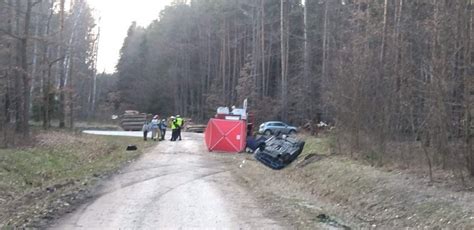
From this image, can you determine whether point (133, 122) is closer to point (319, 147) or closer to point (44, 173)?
point (319, 147)

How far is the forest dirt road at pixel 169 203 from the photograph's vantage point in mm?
10305

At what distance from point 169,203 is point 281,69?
5027 centimetres

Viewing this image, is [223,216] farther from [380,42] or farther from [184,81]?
[184,81]

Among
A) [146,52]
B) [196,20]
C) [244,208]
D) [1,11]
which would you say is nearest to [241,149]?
[1,11]

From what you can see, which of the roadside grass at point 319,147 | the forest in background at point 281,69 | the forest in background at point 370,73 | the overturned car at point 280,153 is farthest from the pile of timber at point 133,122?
the overturned car at point 280,153

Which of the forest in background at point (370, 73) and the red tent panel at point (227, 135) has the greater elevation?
the forest in background at point (370, 73)

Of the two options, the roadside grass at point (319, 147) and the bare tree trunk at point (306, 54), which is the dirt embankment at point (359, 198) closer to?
the roadside grass at point (319, 147)

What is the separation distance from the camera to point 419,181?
12.7 meters

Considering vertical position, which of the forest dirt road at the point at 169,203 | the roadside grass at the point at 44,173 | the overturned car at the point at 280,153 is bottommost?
the forest dirt road at the point at 169,203

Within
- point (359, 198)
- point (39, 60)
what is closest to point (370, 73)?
point (359, 198)

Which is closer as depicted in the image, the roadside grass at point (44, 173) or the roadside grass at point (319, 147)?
the roadside grass at point (44, 173)

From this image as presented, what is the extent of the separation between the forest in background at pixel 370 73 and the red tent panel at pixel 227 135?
4.86m

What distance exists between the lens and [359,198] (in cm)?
1297

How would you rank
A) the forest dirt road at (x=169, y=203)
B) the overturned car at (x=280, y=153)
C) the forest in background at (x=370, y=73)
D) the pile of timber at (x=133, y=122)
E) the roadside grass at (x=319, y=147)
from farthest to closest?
the pile of timber at (x=133, y=122) < the overturned car at (x=280, y=153) < the roadside grass at (x=319, y=147) < the forest in background at (x=370, y=73) < the forest dirt road at (x=169, y=203)
